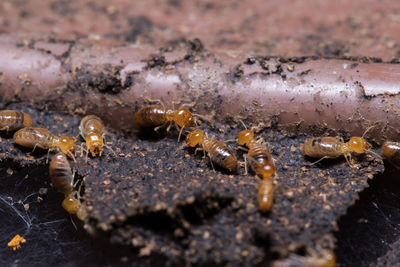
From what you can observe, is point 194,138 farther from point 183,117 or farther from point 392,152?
point 392,152

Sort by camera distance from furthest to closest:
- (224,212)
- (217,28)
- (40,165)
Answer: (217,28) → (40,165) → (224,212)

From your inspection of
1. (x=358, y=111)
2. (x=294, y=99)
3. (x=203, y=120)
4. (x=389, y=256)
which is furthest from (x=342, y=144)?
(x=203, y=120)

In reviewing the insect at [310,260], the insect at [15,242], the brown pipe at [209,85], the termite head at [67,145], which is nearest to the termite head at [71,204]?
the termite head at [67,145]

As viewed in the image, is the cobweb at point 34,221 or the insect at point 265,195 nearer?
the insect at point 265,195

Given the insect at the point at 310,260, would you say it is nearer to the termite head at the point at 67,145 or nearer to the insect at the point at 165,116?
the insect at the point at 165,116

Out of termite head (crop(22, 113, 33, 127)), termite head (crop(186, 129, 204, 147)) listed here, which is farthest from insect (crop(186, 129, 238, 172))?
termite head (crop(22, 113, 33, 127))

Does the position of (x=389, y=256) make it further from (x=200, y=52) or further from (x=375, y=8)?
(x=375, y=8)
